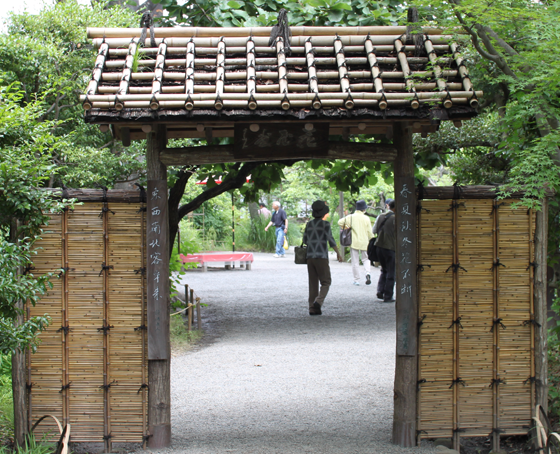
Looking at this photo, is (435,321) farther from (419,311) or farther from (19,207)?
(19,207)

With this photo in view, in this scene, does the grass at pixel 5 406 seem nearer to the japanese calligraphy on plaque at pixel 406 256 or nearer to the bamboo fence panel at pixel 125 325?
the bamboo fence panel at pixel 125 325

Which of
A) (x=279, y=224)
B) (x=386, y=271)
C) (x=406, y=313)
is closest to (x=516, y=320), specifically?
(x=406, y=313)

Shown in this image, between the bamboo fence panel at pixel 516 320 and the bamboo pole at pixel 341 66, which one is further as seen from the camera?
the bamboo fence panel at pixel 516 320

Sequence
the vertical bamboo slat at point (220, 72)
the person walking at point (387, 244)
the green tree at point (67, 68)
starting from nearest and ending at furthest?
the vertical bamboo slat at point (220, 72)
the green tree at point (67, 68)
the person walking at point (387, 244)

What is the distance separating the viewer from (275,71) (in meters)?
4.60

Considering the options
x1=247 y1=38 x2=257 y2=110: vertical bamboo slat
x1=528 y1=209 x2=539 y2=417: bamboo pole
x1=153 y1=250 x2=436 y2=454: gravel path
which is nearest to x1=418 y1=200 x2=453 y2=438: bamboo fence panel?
x1=153 y1=250 x2=436 y2=454: gravel path

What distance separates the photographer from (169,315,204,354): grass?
322 inches

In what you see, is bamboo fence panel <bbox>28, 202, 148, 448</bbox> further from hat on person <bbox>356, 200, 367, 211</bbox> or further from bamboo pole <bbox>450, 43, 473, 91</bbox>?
hat on person <bbox>356, 200, 367, 211</bbox>

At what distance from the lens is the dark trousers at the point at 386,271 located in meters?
10.4

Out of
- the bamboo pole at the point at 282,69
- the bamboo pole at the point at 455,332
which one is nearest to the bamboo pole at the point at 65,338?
the bamboo pole at the point at 282,69

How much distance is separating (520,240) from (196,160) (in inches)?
122

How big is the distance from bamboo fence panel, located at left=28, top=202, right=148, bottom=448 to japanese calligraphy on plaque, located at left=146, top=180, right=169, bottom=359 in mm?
114

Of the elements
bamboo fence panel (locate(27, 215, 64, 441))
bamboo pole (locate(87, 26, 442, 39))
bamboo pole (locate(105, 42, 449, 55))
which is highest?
bamboo pole (locate(87, 26, 442, 39))

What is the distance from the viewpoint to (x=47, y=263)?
4.61 m
